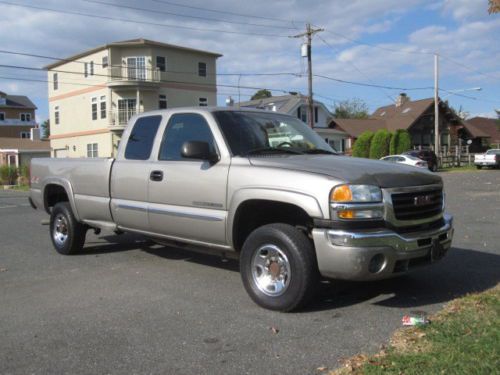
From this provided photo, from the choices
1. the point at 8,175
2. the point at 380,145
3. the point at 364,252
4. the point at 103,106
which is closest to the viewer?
the point at 364,252

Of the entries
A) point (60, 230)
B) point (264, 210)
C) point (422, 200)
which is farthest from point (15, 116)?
point (422, 200)

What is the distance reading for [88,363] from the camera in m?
3.75

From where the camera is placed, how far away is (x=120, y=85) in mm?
40438

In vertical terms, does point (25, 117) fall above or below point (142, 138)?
above

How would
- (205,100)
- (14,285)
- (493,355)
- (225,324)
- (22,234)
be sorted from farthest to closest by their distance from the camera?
1. (205,100)
2. (22,234)
3. (14,285)
4. (225,324)
5. (493,355)

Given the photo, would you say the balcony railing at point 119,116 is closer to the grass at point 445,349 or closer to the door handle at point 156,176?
the door handle at point 156,176

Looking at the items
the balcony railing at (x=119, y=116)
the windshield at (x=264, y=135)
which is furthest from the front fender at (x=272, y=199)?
the balcony railing at (x=119, y=116)

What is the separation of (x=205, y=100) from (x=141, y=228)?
1546 inches

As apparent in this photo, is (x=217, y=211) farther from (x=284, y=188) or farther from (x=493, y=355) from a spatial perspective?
(x=493, y=355)

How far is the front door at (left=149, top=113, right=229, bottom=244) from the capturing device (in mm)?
5309

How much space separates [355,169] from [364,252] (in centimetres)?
77

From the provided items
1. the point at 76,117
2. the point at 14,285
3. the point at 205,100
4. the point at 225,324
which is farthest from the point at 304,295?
the point at 76,117

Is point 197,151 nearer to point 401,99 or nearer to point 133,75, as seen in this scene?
point 133,75

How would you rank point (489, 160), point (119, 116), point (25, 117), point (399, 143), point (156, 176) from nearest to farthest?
point (156, 176) < point (489, 160) < point (399, 143) < point (119, 116) < point (25, 117)
